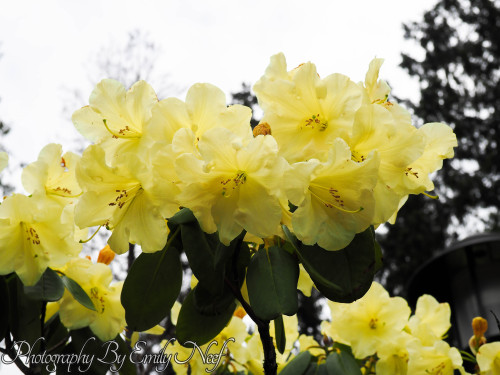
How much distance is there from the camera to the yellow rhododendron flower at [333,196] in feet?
2.81

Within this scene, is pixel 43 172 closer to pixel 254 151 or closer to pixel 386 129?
pixel 254 151

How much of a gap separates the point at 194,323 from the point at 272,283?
252mm

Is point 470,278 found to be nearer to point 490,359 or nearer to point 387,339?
point 490,359

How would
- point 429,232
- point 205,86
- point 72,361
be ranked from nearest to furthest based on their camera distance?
1. point 205,86
2. point 72,361
3. point 429,232

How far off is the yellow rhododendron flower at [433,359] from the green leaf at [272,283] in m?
0.69

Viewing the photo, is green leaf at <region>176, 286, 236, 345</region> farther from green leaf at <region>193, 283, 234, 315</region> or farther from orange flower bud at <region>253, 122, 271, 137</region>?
orange flower bud at <region>253, 122, 271, 137</region>

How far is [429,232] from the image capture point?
465 inches

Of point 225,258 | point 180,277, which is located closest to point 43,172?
point 180,277

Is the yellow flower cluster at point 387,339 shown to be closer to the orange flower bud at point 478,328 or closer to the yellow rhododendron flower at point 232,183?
the orange flower bud at point 478,328

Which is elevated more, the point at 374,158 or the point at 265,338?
the point at 374,158

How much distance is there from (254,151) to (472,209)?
12.2 metres

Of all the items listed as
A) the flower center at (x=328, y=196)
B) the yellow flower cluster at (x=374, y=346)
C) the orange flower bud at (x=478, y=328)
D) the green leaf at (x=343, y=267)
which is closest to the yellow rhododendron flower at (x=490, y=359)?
the yellow flower cluster at (x=374, y=346)

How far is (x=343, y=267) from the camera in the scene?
3.11ft

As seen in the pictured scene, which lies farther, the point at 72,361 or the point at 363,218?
the point at 72,361
